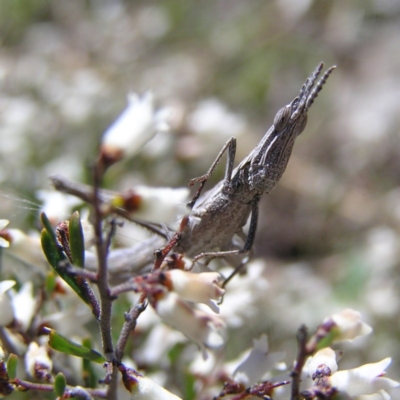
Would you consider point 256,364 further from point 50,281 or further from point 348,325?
point 50,281

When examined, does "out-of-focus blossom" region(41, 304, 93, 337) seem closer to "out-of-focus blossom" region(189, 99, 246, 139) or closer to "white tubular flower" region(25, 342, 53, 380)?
"white tubular flower" region(25, 342, 53, 380)

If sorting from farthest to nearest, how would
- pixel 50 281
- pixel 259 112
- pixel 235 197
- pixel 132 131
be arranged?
1. pixel 259 112
2. pixel 235 197
3. pixel 50 281
4. pixel 132 131

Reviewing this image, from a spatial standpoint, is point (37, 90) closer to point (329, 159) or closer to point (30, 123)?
point (30, 123)

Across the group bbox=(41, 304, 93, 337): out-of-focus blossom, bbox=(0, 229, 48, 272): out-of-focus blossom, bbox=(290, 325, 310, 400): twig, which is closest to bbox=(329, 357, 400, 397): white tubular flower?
bbox=(290, 325, 310, 400): twig

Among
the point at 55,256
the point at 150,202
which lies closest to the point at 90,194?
the point at 150,202

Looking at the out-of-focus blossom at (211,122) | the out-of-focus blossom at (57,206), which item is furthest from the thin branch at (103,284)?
the out-of-focus blossom at (211,122)

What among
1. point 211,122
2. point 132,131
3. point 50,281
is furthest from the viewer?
point 211,122
